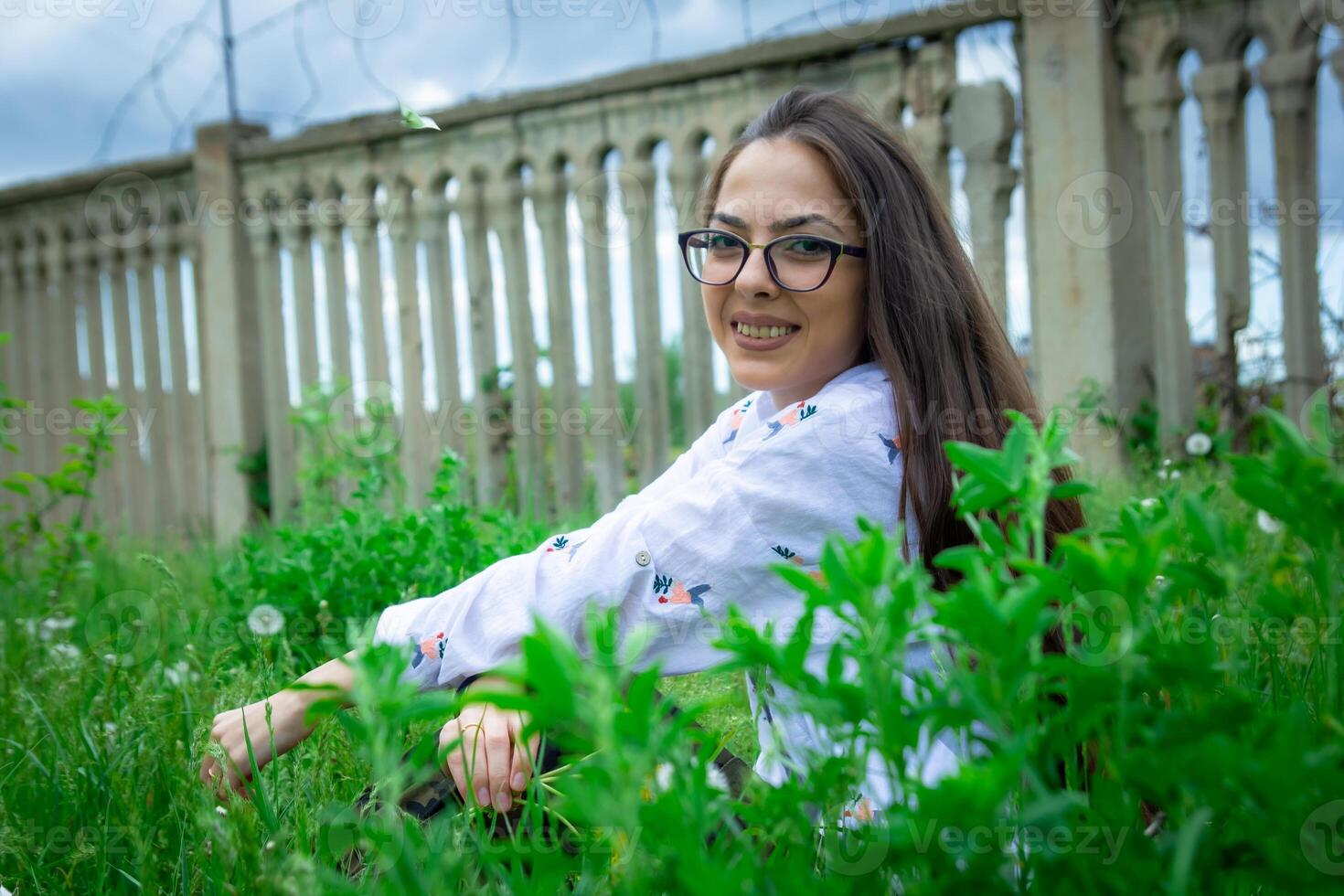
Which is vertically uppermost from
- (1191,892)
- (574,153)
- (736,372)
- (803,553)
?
(574,153)

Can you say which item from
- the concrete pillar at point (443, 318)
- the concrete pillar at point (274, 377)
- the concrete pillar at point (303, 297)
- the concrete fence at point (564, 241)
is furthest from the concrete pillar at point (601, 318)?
the concrete pillar at point (274, 377)

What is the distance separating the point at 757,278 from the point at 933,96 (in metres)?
2.23

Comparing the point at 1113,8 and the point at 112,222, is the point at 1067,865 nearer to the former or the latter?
the point at 1113,8

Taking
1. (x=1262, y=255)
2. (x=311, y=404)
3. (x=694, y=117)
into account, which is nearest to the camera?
(x=1262, y=255)

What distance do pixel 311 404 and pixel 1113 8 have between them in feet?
10.3

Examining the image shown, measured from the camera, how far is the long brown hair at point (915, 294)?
158 centimetres

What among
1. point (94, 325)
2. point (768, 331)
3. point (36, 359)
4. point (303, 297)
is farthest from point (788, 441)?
point (36, 359)

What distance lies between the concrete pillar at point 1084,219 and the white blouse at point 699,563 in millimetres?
2208

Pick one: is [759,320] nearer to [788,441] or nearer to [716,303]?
[716,303]

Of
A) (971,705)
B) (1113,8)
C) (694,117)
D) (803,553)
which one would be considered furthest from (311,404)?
(971,705)

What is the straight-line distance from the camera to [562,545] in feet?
4.91

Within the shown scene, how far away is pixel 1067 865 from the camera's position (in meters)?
0.65

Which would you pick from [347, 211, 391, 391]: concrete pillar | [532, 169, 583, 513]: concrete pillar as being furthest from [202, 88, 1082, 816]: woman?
[347, 211, 391, 391]: concrete pillar

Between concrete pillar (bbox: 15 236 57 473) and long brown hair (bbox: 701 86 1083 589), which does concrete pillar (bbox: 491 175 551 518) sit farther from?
concrete pillar (bbox: 15 236 57 473)
